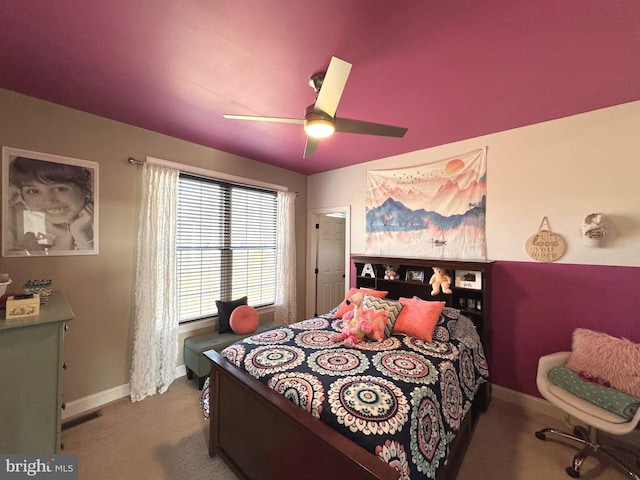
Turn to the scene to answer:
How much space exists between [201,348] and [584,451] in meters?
3.23

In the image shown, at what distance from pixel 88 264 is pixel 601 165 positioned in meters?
4.54

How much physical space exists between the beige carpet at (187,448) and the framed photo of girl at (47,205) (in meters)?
1.50

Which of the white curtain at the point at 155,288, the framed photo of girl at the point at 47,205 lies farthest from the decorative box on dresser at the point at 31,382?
the white curtain at the point at 155,288

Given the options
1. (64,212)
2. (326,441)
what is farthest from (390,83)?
(64,212)

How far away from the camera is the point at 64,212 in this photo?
222 cm

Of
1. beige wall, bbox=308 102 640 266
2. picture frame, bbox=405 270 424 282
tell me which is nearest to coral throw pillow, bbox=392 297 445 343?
picture frame, bbox=405 270 424 282

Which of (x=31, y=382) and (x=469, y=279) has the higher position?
(x=469, y=279)

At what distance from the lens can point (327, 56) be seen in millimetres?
1526

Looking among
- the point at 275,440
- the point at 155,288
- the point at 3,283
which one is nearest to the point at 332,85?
the point at 275,440

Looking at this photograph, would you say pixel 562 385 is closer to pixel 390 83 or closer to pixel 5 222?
pixel 390 83

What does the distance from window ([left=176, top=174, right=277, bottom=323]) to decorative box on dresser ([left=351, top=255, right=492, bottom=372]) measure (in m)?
1.46

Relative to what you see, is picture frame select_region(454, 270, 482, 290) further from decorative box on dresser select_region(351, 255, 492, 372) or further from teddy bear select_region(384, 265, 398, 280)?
teddy bear select_region(384, 265, 398, 280)

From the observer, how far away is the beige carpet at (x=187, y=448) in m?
1.71

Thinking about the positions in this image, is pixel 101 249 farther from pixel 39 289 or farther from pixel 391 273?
pixel 391 273
